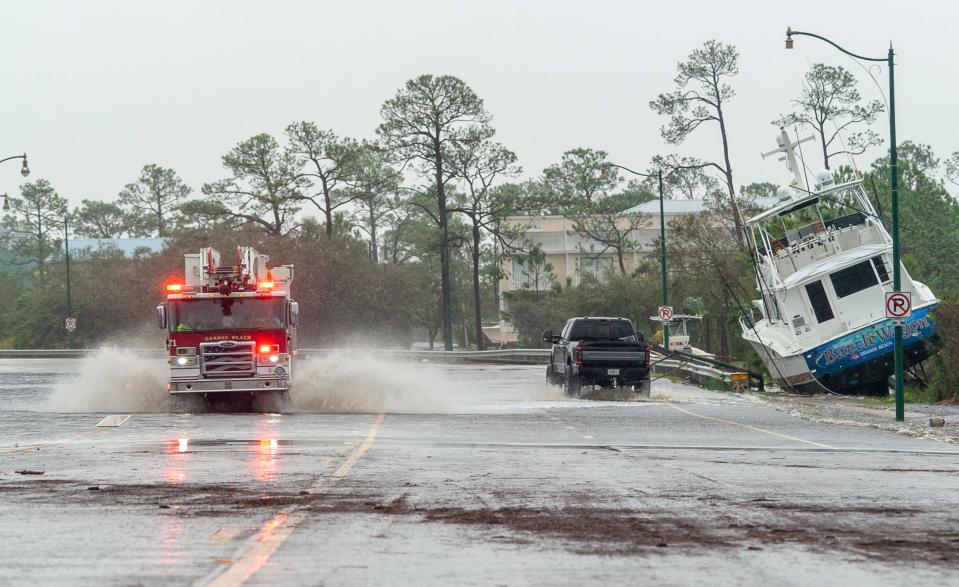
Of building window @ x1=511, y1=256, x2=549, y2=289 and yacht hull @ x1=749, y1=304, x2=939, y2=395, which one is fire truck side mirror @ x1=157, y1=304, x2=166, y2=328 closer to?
yacht hull @ x1=749, y1=304, x2=939, y2=395

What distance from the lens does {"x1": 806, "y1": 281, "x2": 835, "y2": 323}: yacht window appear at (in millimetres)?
37625

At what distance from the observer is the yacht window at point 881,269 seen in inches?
1478

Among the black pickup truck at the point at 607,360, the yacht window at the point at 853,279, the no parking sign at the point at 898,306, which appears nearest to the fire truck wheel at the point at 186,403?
the black pickup truck at the point at 607,360

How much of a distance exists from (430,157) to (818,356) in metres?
45.1

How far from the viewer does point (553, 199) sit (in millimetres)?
77625

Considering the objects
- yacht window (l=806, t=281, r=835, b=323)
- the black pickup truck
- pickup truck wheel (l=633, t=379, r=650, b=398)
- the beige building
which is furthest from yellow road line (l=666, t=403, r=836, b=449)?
the beige building

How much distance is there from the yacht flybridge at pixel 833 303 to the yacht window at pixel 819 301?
0.03 m

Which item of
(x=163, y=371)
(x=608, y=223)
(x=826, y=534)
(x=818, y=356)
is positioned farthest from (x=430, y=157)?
(x=826, y=534)

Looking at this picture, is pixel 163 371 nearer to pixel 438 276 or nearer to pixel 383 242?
pixel 438 276

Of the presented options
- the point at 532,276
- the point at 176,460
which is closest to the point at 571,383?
the point at 176,460

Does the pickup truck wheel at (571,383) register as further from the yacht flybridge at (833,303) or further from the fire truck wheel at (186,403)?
the fire truck wheel at (186,403)

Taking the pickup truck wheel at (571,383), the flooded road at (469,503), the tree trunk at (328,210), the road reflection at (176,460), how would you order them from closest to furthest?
the flooded road at (469,503) → the road reflection at (176,460) → the pickup truck wheel at (571,383) → the tree trunk at (328,210)

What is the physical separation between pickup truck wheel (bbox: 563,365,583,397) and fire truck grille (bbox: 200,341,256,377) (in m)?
9.80

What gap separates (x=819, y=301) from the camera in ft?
124
